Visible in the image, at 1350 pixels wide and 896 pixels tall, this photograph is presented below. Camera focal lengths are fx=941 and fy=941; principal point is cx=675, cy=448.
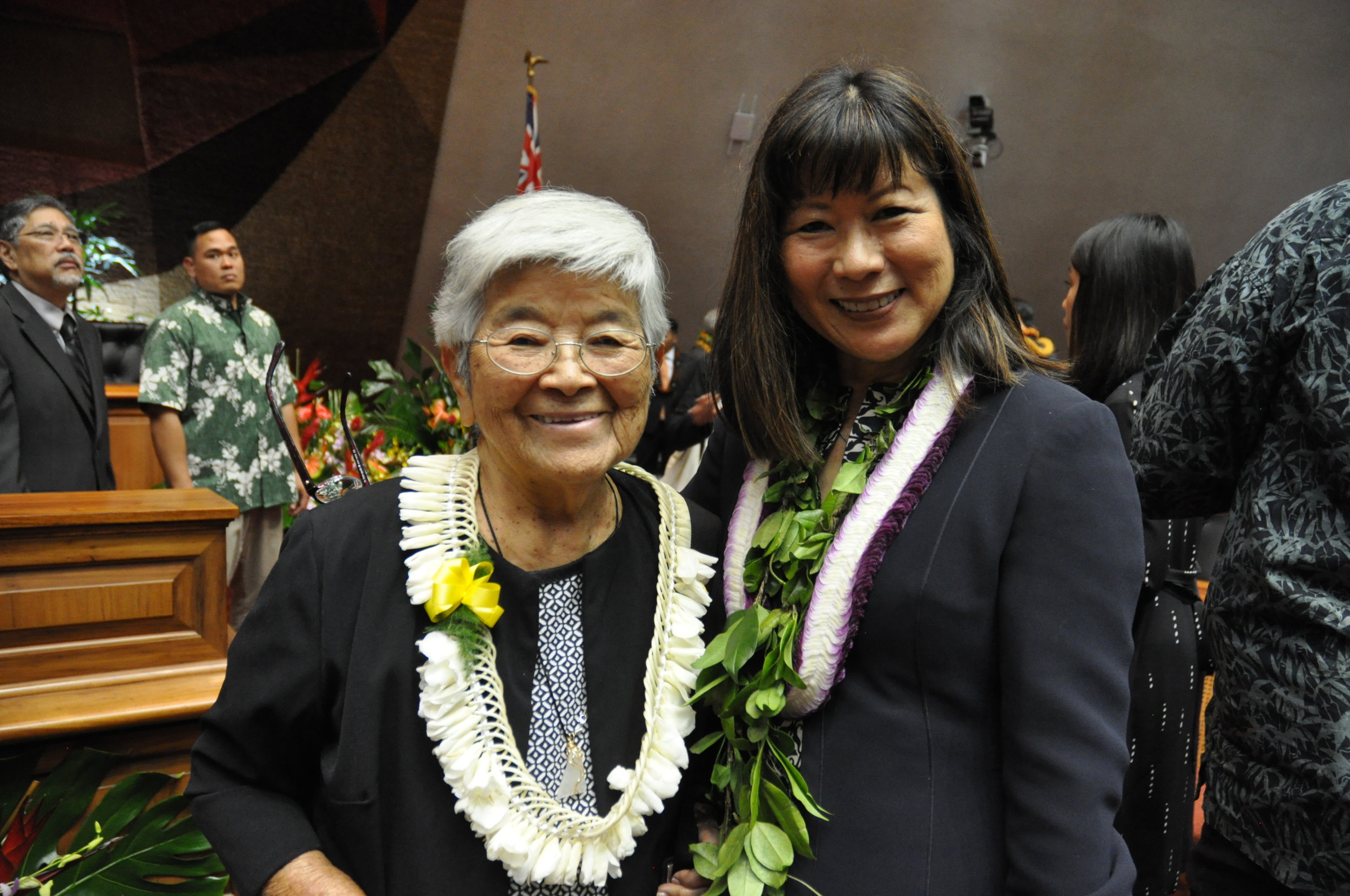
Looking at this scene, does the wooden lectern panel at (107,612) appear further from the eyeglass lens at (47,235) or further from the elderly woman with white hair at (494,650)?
the eyeglass lens at (47,235)

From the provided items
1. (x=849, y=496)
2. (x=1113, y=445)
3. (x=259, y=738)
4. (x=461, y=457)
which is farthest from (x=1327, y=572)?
(x=259, y=738)

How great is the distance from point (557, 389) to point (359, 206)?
7.66 metres

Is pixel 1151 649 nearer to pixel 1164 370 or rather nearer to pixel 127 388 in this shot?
pixel 1164 370

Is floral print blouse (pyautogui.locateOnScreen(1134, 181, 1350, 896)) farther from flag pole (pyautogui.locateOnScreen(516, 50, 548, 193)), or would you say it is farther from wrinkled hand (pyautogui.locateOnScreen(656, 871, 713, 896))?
flag pole (pyautogui.locateOnScreen(516, 50, 548, 193))

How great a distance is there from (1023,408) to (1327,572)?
0.46 meters

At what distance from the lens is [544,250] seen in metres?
1.19

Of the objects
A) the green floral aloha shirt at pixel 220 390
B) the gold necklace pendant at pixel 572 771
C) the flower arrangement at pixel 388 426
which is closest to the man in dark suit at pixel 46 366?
the green floral aloha shirt at pixel 220 390

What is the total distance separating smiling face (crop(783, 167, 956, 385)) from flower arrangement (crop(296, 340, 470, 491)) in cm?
301

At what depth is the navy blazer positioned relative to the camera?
1.01 metres

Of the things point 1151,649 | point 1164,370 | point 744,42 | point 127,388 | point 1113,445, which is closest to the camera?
point 1113,445

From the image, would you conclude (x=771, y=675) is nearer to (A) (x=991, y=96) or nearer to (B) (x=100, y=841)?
(B) (x=100, y=841)

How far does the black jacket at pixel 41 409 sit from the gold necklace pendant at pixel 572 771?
2758 mm

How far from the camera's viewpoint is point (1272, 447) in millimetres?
1296

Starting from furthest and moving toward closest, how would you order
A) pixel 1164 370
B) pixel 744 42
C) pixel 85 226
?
1. pixel 744 42
2. pixel 85 226
3. pixel 1164 370
